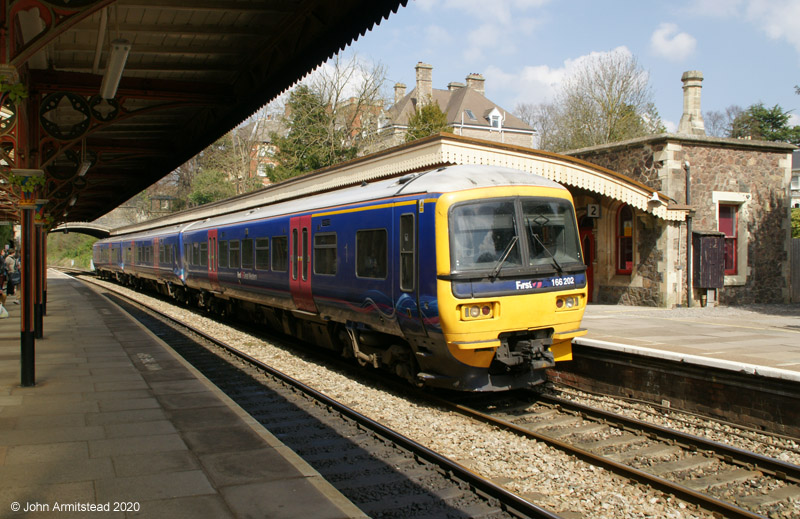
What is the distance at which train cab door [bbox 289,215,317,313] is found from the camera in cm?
1106

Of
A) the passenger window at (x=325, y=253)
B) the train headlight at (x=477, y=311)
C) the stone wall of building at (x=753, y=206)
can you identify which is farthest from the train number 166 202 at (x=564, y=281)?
the stone wall of building at (x=753, y=206)

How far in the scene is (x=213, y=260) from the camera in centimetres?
1756

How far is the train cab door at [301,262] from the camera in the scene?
36.3ft

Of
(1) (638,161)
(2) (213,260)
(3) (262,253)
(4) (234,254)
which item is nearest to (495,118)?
(1) (638,161)

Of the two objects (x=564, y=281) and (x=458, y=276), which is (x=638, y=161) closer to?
(x=564, y=281)

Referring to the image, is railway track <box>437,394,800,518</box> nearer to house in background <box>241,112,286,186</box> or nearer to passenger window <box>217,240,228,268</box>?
passenger window <box>217,240,228,268</box>

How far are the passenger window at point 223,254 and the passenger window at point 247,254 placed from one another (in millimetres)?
1636

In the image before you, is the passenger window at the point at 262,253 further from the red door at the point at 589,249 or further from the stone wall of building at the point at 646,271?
the stone wall of building at the point at 646,271

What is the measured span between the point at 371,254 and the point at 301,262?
2.81 meters

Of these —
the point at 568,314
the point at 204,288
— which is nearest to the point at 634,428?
the point at 568,314

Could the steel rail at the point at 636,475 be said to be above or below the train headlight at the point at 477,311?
below

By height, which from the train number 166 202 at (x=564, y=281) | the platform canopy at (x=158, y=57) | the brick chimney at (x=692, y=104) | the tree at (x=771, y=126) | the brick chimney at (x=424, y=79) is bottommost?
the train number 166 202 at (x=564, y=281)

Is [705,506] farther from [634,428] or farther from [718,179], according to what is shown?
[718,179]

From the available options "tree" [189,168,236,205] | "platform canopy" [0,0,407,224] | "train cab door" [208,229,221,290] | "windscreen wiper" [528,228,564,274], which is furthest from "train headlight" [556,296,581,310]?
"tree" [189,168,236,205]
